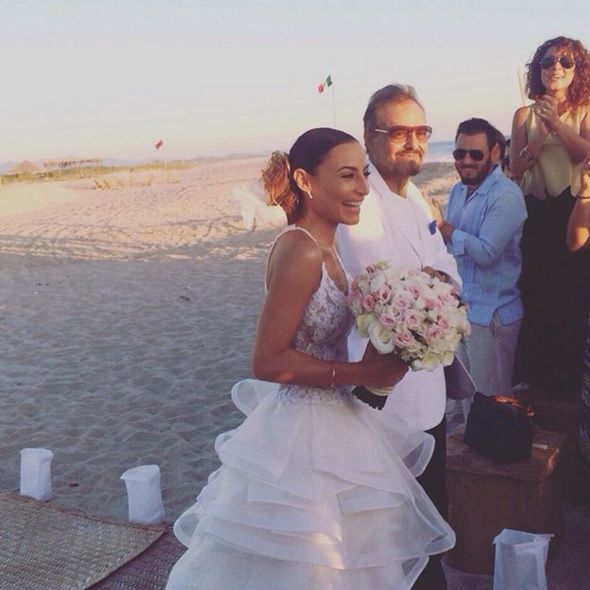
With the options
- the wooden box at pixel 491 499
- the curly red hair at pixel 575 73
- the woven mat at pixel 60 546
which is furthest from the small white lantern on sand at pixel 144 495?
the curly red hair at pixel 575 73

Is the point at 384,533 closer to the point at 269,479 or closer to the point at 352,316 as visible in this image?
the point at 269,479

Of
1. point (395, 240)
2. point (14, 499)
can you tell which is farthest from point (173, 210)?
point (395, 240)

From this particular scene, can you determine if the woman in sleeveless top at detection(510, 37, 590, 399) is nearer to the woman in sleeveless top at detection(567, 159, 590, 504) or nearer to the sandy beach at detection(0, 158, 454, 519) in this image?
the woman in sleeveless top at detection(567, 159, 590, 504)

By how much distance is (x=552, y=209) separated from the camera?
4305 mm

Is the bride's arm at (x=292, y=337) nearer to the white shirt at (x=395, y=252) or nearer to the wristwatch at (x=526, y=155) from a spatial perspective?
the white shirt at (x=395, y=252)

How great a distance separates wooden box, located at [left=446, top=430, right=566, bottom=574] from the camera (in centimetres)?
345

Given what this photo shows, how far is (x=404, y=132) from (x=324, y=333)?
2.54 ft

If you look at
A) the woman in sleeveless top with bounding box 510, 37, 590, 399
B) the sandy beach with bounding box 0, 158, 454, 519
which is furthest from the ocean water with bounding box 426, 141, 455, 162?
the woman in sleeveless top with bounding box 510, 37, 590, 399

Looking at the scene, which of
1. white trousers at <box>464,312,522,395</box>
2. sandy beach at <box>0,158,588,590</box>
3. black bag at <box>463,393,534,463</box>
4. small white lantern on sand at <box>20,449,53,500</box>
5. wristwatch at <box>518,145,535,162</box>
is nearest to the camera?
black bag at <box>463,393,534,463</box>

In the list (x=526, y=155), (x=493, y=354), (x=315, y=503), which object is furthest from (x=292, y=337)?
(x=526, y=155)

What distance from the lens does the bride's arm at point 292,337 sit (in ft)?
7.30

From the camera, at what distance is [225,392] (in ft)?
20.9

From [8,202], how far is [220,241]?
17.2 metres

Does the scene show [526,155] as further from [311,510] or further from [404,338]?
[311,510]
